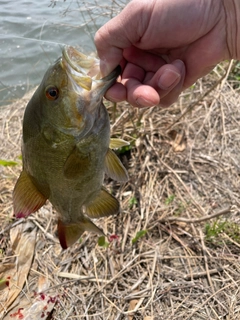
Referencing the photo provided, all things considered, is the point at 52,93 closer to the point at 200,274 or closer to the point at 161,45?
the point at 161,45

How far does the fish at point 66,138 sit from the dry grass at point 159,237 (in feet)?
3.56

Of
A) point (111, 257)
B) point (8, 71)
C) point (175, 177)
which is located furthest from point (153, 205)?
point (8, 71)

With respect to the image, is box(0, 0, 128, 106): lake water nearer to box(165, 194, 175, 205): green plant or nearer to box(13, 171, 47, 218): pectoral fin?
box(165, 194, 175, 205): green plant

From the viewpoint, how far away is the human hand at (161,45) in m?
1.98

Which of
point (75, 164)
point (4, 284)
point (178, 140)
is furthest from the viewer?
point (178, 140)

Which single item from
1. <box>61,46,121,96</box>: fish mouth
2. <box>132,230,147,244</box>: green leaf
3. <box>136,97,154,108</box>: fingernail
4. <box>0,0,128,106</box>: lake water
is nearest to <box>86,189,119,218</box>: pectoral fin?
<box>136,97,154,108</box>: fingernail

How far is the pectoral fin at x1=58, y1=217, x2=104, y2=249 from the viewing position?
6.65ft

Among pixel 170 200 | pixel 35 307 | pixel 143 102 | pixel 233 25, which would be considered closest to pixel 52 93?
pixel 143 102

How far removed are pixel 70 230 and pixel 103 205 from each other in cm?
23

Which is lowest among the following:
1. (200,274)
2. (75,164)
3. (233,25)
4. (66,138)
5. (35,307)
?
(200,274)

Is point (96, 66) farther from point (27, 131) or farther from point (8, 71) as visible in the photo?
point (8, 71)

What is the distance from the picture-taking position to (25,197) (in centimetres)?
185

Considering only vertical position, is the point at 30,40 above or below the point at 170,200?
below

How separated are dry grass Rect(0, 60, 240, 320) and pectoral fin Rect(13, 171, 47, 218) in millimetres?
1265
